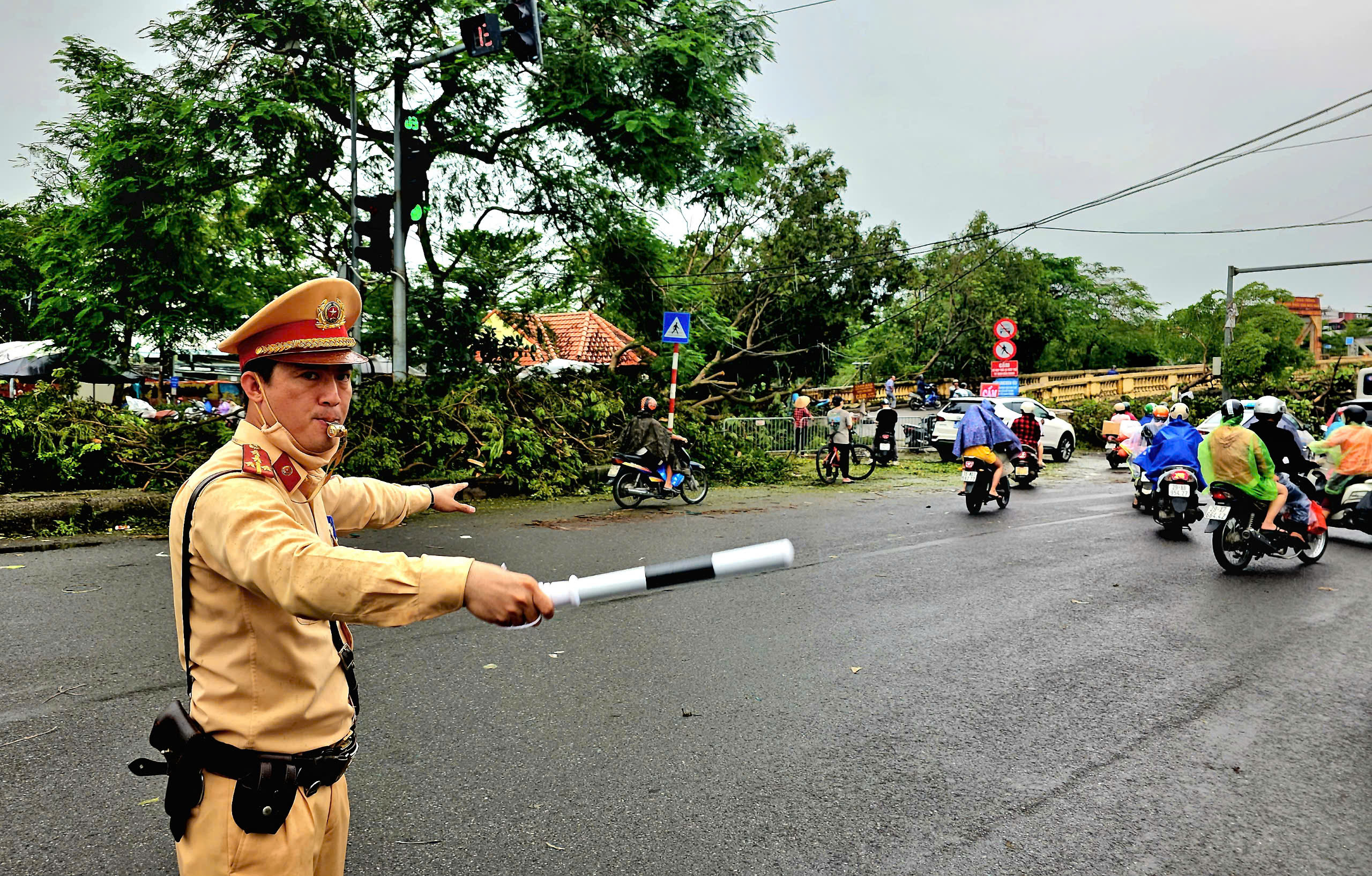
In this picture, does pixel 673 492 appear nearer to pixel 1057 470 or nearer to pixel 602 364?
pixel 602 364

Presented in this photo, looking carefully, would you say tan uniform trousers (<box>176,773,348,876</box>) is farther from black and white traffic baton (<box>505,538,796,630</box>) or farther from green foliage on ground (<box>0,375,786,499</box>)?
green foliage on ground (<box>0,375,786,499</box>)

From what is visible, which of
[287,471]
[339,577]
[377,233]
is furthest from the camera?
[377,233]

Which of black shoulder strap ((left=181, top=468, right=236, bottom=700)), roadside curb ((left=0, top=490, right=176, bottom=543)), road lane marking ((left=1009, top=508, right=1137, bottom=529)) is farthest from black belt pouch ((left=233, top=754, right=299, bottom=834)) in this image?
road lane marking ((left=1009, top=508, right=1137, bottom=529))

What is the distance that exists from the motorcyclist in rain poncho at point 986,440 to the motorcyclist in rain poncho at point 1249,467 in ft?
15.3

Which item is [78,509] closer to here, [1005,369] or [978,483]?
[978,483]

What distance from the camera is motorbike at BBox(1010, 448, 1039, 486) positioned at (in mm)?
17938

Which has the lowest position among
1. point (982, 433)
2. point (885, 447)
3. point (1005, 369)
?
point (885, 447)

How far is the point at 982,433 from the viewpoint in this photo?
13.5 meters

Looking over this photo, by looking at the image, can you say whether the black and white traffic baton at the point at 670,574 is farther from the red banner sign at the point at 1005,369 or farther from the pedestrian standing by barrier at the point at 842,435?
the red banner sign at the point at 1005,369

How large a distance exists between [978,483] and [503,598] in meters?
12.7

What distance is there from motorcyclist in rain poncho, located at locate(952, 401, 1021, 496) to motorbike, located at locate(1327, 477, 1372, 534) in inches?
155

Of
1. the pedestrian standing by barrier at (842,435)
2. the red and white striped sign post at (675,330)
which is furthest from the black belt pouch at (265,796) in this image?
the pedestrian standing by barrier at (842,435)

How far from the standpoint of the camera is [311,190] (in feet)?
47.8

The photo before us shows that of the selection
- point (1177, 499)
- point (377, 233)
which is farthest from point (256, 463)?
point (1177, 499)
